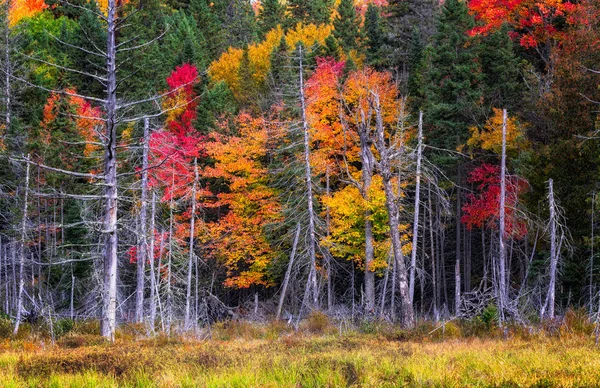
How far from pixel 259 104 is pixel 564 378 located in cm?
2973

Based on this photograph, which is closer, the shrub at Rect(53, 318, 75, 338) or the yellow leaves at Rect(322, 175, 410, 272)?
the shrub at Rect(53, 318, 75, 338)

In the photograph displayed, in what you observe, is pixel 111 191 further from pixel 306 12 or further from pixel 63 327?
pixel 306 12

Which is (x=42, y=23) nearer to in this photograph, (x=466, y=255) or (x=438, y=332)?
(x=466, y=255)

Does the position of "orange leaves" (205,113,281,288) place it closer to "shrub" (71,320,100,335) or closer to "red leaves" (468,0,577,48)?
"shrub" (71,320,100,335)

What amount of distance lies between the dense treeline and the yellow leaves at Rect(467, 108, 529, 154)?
91 millimetres

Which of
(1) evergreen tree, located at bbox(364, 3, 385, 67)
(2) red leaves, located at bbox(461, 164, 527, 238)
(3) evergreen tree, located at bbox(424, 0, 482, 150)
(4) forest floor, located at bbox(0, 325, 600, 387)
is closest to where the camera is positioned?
(4) forest floor, located at bbox(0, 325, 600, 387)

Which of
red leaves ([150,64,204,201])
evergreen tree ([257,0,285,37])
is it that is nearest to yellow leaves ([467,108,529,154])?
red leaves ([150,64,204,201])

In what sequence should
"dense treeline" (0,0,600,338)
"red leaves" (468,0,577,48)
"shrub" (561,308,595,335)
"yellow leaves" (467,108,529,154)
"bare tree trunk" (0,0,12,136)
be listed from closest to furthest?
"shrub" (561,308,595,335), "dense treeline" (0,0,600,338), "yellow leaves" (467,108,529,154), "red leaves" (468,0,577,48), "bare tree trunk" (0,0,12,136)

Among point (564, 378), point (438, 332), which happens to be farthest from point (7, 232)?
point (564, 378)

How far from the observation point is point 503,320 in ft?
55.5

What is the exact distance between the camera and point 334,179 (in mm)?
31672

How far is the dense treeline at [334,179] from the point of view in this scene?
21.6m

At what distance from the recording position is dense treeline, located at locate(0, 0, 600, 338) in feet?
70.9

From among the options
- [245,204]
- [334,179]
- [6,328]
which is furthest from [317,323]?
[334,179]
